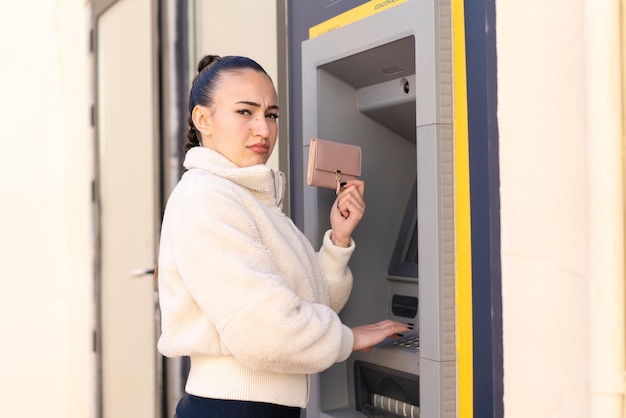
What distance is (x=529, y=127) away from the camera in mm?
1454

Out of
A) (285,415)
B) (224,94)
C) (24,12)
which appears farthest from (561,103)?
(24,12)

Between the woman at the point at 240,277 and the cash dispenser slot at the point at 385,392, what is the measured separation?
0.55 feet

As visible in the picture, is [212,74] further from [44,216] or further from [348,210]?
[44,216]

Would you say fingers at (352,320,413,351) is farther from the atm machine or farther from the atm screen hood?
the atm screen hood

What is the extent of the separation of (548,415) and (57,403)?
4.86 metres

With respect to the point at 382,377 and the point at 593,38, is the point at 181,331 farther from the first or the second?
the point at 593,38

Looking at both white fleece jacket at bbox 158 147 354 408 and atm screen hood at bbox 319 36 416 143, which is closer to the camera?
white fleece jacket at bbox 158 147 354 408

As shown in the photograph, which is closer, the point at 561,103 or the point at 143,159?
the point at 561,103

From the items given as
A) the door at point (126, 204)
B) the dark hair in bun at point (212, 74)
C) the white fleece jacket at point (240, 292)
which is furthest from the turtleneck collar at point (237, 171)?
the door at point (126, 204)

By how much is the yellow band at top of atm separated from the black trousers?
0.94 metres

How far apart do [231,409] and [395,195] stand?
761 mm

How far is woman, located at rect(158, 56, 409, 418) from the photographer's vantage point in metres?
1.55

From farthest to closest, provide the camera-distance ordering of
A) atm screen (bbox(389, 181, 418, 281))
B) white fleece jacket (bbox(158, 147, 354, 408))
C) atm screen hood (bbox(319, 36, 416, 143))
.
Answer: atm screen (bbox(389, 181, 418, 281)), atm screen hood (bbox(319, 36, 416, 143)), white fleece jacket (bbox(158, 147, 354, 408))

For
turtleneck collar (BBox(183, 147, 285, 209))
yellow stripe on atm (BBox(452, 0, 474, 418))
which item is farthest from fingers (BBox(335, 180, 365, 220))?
yellow stripe on atm (BBox(452, 0, 474, 418))
